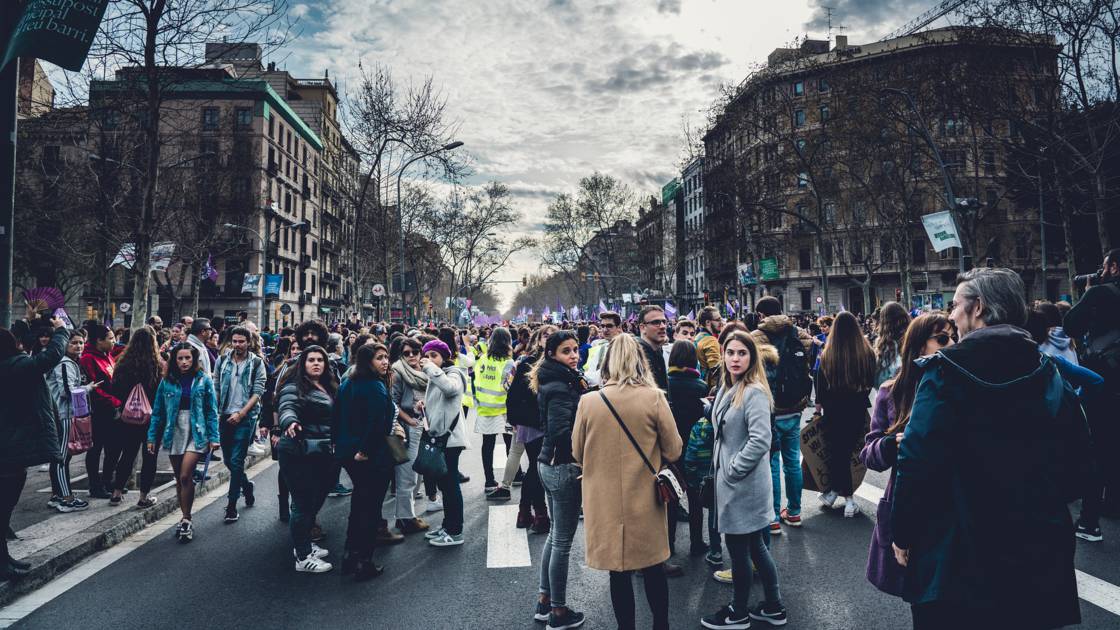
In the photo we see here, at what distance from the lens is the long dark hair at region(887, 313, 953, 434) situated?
3217 mm

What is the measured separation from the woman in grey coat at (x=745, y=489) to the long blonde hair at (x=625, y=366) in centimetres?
70

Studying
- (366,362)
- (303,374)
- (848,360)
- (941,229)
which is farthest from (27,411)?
(941,229)

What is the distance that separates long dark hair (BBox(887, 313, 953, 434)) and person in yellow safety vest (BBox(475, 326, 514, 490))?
15.0 feet

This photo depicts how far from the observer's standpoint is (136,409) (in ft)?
22.4

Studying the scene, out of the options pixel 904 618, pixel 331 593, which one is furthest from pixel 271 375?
pixel 904 618

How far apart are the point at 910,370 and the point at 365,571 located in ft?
12.8

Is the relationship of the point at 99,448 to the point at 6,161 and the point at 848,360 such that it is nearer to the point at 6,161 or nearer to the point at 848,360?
the point at 6,161

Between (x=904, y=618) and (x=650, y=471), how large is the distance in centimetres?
191

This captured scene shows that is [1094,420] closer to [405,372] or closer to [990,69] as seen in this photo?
[405,372]

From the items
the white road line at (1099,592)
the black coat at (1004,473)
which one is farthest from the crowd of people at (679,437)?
the white road line at (1099,592)

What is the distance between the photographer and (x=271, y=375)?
9.29 m

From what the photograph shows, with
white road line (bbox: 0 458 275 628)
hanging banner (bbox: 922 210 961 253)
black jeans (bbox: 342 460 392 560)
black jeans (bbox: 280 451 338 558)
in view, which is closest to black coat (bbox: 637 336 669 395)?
black jeans (bbox: 342 460 392 560)

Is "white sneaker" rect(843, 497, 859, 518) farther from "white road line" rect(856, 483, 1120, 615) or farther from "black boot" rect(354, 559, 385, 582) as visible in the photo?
"black boot" rect(354, 559, 385, 582)

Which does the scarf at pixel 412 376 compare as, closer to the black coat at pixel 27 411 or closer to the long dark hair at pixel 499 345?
the long dark hair at pixel 499 345
